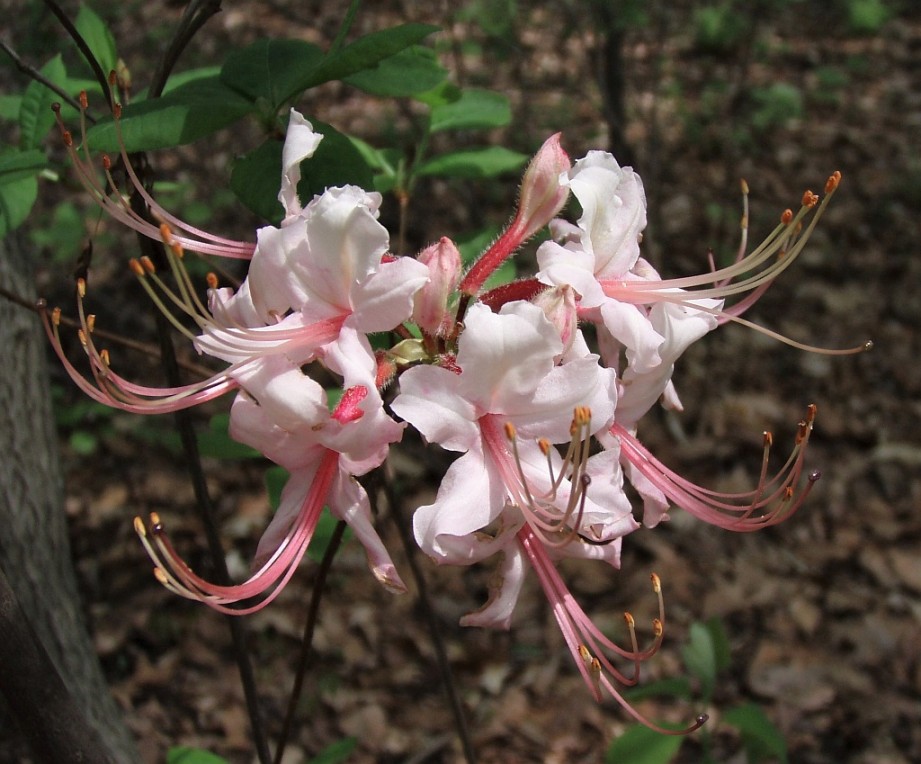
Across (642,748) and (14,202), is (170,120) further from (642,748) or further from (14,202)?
(642,748)

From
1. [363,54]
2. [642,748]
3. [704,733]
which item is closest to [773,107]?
[704,733]

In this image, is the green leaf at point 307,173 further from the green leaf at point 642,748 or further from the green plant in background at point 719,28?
the green plant in background at point 719,28

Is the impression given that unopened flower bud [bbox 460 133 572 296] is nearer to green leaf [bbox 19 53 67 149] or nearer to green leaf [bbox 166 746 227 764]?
green leaf [bbox 19 53 67 149]

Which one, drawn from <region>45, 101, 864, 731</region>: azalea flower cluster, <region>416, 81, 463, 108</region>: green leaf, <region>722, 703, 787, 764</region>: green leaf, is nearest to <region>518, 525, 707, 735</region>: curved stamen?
<region>45, 101, 864, 731</region>: azalea flower cluster

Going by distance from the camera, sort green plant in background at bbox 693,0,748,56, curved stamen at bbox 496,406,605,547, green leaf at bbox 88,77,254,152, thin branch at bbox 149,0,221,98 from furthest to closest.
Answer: green plant in background at bbox 693,0,748,56, thin branch at bbox 149,0,221,98, green leaf at bbox 88,77,254,152, curved stamen at bbox 496,406,605,547

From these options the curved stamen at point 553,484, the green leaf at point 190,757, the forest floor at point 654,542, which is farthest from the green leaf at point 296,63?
the forest floor at point 654,542

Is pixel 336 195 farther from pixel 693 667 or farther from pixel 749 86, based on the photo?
pixel 749 86
